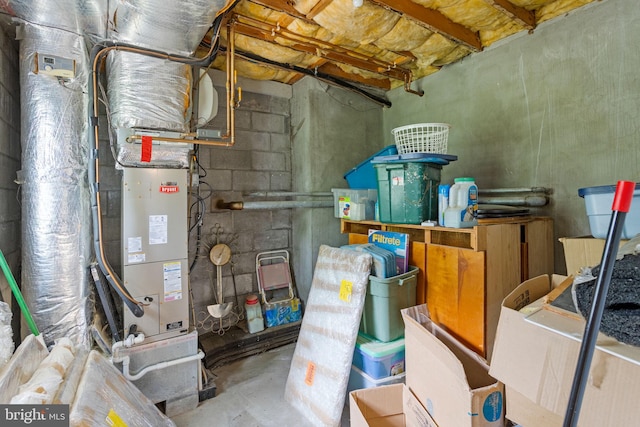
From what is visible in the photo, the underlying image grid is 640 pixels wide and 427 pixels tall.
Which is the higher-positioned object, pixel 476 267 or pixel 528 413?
pixel 476 267

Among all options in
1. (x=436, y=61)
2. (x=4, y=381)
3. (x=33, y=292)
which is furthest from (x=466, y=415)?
(x=436, y=61)

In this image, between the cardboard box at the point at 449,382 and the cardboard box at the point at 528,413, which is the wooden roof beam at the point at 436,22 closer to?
the cardboard box at the point at 449,382

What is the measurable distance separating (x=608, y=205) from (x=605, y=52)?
51.7 inches

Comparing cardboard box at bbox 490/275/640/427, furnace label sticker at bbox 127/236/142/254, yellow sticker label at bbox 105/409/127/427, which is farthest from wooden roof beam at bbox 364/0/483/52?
yellow sticker label at bbox 105/409/127/427

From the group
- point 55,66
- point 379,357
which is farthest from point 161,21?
point 379,357

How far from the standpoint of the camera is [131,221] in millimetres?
1934

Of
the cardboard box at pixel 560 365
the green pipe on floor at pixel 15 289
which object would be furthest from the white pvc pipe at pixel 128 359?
the cardboard box at pixel 560 365

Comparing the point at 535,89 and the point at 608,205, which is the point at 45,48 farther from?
the point at 535,89

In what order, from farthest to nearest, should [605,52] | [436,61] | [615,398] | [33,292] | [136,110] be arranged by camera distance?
[436,61] → [605,52] → [136,110] → [33,292] → [615,398]

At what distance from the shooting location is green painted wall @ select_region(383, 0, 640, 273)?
1.98 m

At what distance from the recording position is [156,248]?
2.02 meters

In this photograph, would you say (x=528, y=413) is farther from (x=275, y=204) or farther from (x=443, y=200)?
(x=275, y=204)

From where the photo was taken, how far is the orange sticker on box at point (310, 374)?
6.51 ft

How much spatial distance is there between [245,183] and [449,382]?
2.35m
